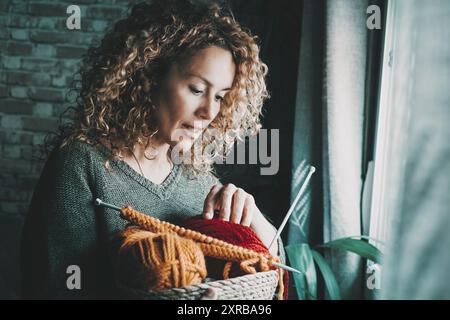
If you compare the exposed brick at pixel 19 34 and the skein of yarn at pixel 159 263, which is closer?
the skein of yarn at pixel 159 263

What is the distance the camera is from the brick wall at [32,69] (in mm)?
1662

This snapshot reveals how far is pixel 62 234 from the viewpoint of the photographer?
82 centimetres

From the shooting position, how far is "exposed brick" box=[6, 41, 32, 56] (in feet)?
5.51

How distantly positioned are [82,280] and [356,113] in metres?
0.82

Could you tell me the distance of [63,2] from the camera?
1.66 m

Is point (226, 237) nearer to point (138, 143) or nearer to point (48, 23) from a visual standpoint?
point (138, 143)

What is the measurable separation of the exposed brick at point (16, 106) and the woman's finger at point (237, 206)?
122 cm

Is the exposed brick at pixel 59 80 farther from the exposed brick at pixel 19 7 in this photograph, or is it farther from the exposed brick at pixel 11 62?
the exposed brick at pixel 19 7

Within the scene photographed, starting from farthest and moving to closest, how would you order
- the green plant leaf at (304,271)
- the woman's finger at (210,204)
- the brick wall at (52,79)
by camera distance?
the brick wall at (52,79) → the green plant leaf at (304,271) → the woman's finger at (210,204)

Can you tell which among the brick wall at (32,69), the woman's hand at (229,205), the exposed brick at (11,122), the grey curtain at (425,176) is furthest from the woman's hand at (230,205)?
the exposed brick at (11,122)

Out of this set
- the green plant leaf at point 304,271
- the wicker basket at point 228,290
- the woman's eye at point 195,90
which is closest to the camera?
the wicker basket at point 228,290

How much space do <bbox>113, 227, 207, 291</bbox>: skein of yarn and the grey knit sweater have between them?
20 cm

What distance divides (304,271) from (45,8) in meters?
1.35

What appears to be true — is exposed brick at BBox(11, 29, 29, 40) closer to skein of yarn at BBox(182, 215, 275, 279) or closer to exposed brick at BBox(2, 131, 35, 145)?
exposed brick at BBox(2, 131, 35, 145)
